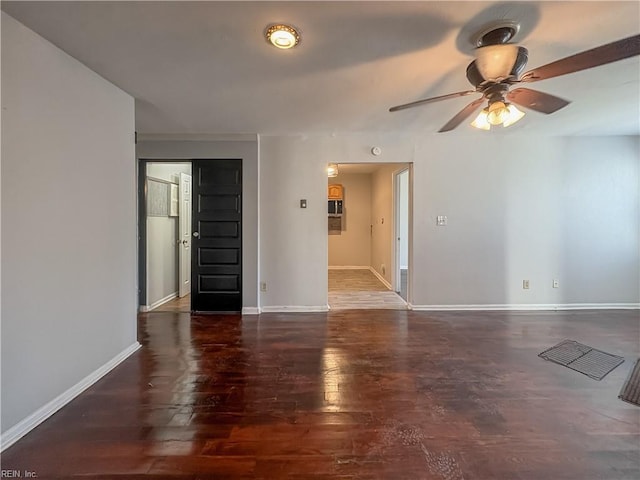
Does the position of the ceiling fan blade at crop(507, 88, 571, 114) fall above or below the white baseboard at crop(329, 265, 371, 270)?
above

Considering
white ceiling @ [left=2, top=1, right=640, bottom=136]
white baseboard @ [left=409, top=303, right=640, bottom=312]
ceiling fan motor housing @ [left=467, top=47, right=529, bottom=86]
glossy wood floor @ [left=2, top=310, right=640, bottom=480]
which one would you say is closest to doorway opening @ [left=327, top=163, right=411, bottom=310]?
white baseboard @ [left=409, top=303, right=640, bottom=312]

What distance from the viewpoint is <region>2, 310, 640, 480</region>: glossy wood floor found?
1586 mm

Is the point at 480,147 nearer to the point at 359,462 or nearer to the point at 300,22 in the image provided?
the point at 300,22

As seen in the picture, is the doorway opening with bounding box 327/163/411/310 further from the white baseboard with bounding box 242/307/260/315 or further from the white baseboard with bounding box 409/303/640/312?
the white baseboard with bounding box 242/307/260/315

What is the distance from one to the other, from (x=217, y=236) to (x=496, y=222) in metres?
3.69

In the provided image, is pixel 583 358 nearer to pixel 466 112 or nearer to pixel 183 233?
pixel 466 112

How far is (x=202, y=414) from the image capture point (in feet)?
6.57

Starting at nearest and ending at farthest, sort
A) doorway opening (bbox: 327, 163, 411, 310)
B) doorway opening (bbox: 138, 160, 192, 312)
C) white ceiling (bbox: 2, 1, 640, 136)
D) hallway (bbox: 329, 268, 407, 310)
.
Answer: white ceiling (bbox: 2, 1, 640, 136) → doorway opening (bbox: 138, 160, 192, 312) → hallway (bbox: 329, 268, 407, 310) → doorway opening (bbox: 327, 163, 411, 310)

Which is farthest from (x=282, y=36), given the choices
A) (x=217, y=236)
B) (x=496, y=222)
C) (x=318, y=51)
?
(x=496, y=222)

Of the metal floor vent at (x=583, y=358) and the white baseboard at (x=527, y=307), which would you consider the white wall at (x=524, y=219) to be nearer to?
the white baseboard at (x=527, y=307)

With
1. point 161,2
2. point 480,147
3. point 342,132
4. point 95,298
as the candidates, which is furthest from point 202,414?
point 480,147

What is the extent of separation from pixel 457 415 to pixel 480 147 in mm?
3512

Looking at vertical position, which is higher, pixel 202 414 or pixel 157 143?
pixel 157 143

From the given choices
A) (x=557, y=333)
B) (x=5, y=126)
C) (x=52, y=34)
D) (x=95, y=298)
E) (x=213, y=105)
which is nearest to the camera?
(x=5, y=126)
